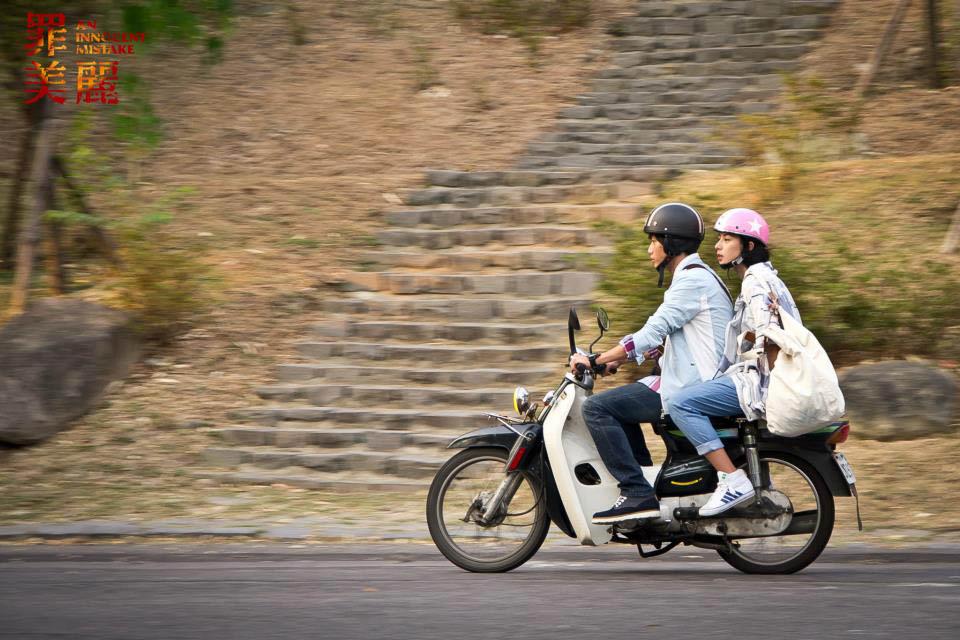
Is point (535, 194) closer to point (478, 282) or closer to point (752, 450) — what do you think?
point (478, 282)

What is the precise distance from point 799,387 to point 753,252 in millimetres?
806

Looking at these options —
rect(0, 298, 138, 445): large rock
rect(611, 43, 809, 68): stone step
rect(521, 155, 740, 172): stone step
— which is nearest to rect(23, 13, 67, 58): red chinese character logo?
rect(0, 298, 138, 445): large rock

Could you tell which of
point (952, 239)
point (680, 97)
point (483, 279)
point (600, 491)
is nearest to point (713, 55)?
point (680, 97)

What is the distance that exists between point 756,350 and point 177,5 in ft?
14.9

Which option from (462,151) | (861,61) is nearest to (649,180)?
(462,151)

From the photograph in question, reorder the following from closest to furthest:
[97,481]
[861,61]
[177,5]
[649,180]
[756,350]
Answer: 1. [756,350]
2. [177,5]
3. [97,481]
4. [649,180]
5. [861,61]

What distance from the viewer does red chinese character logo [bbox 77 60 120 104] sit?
16219 millimetres

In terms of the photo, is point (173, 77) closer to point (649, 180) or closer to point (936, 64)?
point (649, 180)

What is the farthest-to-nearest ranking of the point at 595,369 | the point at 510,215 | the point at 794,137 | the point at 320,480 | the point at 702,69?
the point at 702,69, the point at 510,215, the point at 794,137, the point at 320,480, the point at 595,369

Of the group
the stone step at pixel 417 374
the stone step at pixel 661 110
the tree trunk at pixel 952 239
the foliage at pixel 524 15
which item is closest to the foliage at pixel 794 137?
the stone step at pixel 661 110

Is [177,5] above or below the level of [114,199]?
above

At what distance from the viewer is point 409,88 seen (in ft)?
59.1

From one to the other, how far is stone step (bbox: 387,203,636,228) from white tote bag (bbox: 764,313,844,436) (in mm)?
6825

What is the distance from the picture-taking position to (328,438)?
10.4m
